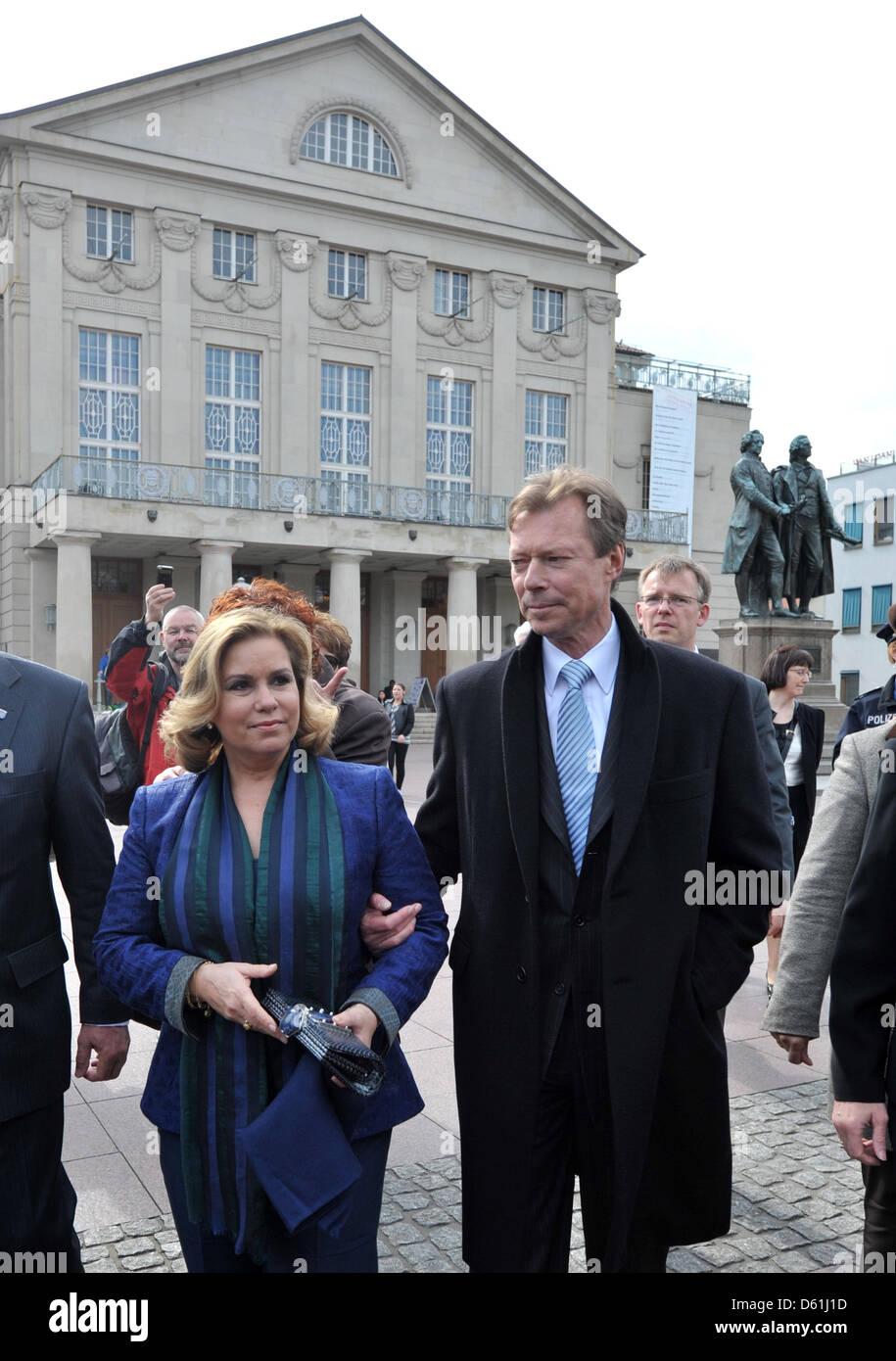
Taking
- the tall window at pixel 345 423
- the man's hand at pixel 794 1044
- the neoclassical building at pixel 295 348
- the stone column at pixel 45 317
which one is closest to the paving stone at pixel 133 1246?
the man's hand at pixel 794 1044

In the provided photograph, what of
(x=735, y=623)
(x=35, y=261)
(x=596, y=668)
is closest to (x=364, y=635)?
(x=35, y=261)

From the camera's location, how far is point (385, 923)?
2.59m

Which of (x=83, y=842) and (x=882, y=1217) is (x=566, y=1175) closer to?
(x=882, y=1217)

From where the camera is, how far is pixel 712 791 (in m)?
2.83

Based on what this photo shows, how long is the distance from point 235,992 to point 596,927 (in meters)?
0.86

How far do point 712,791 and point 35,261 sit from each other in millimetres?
32073

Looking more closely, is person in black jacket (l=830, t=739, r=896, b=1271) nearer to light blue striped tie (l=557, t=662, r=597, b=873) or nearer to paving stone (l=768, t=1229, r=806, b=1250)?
light blue striped tie (l=557, t=662, r=597, b=873)

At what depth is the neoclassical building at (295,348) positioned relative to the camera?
1198 inches

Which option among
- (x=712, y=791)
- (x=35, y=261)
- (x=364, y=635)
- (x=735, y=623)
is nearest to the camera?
(x=712, y=791)

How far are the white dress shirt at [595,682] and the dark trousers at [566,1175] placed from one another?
732mm
